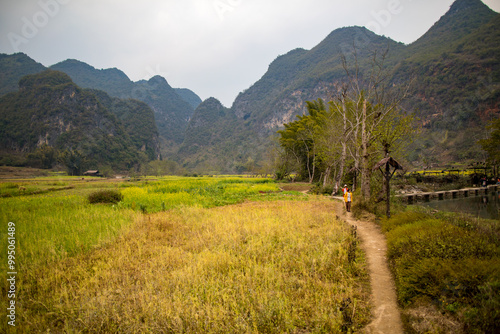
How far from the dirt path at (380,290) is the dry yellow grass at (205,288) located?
0.19 metres

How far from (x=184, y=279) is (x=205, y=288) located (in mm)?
574

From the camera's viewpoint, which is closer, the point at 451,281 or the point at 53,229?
the point at 451,281

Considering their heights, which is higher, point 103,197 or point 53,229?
point 103,197

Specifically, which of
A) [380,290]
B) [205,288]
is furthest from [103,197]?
[380,290]

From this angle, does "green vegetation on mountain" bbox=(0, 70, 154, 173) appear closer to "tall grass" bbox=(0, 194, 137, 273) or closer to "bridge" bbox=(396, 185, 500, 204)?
"tall grass" bbox=(0, 194, 137, 273)

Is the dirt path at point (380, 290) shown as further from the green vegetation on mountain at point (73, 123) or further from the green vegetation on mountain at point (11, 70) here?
the green vegetation on mountain at point (11, 70)

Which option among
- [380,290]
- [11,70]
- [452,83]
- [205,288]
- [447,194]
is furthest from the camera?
[452,83]

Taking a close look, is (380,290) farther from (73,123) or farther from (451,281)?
(73,123)

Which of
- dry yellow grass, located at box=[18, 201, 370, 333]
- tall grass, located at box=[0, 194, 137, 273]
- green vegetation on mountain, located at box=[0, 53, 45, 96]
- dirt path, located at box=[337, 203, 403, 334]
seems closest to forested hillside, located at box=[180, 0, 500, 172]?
dirt path, located at box=[337, 203, 403, 334]

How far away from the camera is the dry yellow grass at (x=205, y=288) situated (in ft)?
11.0

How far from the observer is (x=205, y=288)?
4.15 m

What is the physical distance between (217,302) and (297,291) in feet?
4.90

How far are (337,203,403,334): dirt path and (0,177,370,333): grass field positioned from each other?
0.18 meters

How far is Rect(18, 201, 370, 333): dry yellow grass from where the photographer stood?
3.36 m
